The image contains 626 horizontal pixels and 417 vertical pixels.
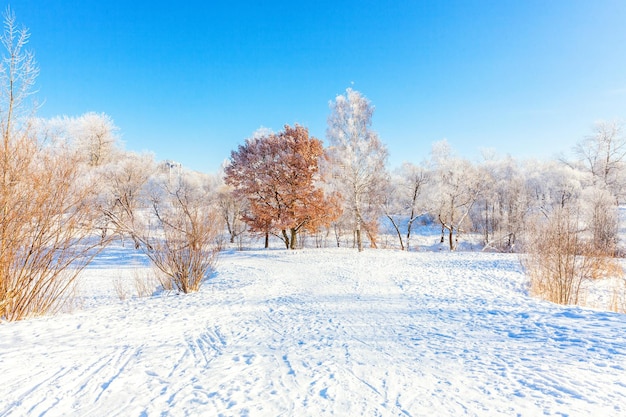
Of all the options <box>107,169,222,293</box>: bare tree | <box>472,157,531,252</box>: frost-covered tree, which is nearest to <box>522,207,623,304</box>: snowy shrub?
<box>107,169,222,293</box>: bare tree

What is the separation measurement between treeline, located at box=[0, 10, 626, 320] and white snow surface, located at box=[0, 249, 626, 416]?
146 cm

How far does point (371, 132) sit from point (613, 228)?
1499cm

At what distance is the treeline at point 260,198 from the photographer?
15.8ft

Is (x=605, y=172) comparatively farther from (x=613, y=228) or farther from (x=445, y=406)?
(x=445, y=406)

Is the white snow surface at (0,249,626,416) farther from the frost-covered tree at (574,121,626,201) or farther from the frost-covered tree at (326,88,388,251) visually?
the frost-covered tree at (574,121,626,201)

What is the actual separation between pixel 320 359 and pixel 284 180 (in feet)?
46.0

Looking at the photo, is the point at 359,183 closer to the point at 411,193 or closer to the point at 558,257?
the point at 558,257

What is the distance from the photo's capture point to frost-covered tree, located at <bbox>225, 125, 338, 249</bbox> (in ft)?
55.8

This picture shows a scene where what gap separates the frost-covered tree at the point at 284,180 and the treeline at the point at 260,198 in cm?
7

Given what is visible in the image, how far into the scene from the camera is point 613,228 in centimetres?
1581

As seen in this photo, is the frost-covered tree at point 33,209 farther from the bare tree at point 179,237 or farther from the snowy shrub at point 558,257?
the snowy shrub at point 558,257

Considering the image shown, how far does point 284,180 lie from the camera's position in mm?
17047

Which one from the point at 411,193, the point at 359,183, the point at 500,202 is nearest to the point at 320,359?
the point at 359,183

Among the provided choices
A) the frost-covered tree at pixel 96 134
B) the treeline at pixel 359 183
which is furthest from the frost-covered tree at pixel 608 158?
the frost-covered tree at pixel 96 134
